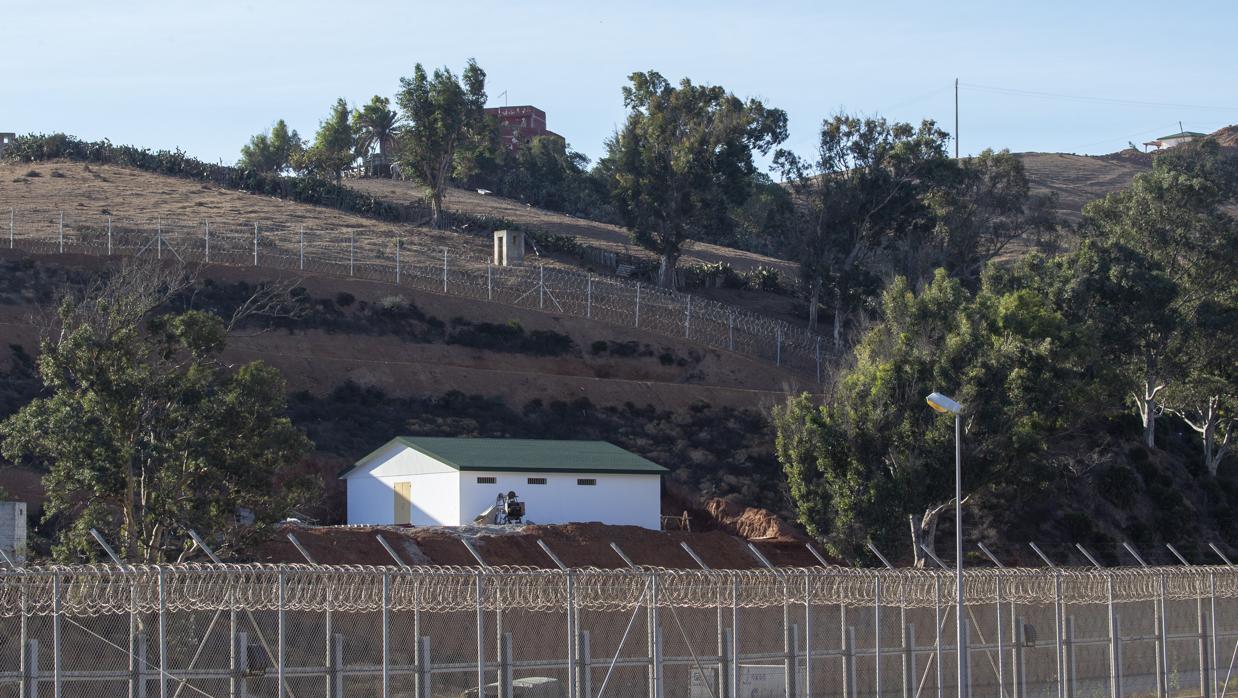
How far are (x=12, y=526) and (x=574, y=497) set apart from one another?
19.3 m

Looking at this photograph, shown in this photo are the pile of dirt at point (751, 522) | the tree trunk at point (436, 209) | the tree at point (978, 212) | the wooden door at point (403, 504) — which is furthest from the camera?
the tree trunk at point (436, 209)

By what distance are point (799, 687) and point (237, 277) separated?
43.8 m

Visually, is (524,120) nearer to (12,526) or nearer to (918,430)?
(918,430)

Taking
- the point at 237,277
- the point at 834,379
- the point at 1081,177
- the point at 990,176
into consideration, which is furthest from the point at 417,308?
the point at 1081,177

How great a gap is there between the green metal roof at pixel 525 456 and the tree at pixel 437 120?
39.7 meters

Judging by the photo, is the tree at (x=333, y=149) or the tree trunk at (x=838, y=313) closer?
the tree trunk at (x=838, y=313)

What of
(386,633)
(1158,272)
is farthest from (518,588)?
(1158,272)

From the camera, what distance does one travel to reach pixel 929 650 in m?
21.4

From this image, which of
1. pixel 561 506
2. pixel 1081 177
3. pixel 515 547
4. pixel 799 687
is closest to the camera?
pixel 799 687

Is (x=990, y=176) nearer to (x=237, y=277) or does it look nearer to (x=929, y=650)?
(x=237, y=277)

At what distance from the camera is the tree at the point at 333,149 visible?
107m

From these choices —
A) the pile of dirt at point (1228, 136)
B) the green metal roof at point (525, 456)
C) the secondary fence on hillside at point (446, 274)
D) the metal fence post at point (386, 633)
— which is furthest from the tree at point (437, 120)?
the pile of dirt at point (1228, 136)

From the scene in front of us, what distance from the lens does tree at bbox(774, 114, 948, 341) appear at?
74.3 meters

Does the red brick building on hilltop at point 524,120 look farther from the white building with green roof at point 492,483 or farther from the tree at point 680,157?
the white building with green roof at point 492,483
